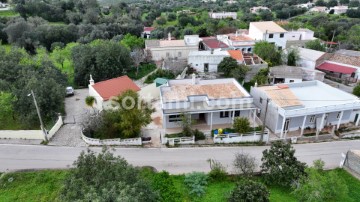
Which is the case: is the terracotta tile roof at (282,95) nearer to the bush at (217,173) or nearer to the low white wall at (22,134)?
the bush at (217,173)

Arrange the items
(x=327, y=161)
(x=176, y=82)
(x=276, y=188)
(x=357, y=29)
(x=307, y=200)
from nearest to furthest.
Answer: (x=307, y=200)
(x=276, y=188)
(x=327, y=161)
(x=176, y=82)
(x=357, y=29)

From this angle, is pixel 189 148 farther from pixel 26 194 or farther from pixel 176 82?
pixel 26 194

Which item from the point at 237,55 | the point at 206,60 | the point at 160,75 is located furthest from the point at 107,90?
the point at 237,55

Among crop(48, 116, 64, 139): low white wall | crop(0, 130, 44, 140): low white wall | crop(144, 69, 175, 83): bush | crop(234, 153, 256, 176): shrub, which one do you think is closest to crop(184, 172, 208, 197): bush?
crop(234, 153, 256, 176): shrub

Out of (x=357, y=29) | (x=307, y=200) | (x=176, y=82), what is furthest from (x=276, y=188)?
(x=357, y=29)

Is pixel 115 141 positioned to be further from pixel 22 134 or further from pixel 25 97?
pixel 25 97

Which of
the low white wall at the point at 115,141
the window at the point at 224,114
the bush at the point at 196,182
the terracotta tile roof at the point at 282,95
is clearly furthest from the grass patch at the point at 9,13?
the bush at the point at 196,182
